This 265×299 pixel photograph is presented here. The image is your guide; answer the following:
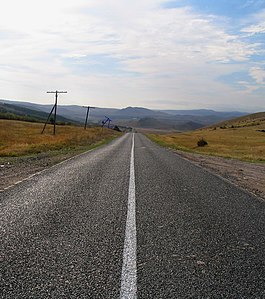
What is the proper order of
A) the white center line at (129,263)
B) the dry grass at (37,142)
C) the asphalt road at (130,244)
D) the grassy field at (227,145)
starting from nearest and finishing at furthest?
the white center line at (129,263) → the asphalt road at (130,244) → the dry grass at (37,142) → the grassy field at (227,145)

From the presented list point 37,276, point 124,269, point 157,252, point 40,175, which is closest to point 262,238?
point 157,252

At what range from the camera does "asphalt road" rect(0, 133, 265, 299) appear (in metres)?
3.62

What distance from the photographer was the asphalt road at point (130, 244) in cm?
362

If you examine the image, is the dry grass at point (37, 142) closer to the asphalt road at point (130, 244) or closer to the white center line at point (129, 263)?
the asphalt road at point (130, 244)

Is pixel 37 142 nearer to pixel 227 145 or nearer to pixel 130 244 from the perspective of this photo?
pixel 227 145

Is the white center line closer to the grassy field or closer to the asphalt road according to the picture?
the asphalt road

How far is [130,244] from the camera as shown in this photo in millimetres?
4949

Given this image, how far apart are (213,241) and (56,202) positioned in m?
3.71

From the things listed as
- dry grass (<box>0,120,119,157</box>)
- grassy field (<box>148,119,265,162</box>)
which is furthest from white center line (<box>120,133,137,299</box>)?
grassy field (<box>148,119,265,162</box>)

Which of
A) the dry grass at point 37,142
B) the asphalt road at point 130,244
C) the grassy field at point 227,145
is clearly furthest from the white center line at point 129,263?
the grassy field at point 227,145

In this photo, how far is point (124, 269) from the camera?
4066 millimetres

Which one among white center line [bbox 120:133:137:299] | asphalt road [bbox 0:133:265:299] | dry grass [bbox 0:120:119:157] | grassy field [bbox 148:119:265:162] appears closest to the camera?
white center line [bbox 120:133:137:299]

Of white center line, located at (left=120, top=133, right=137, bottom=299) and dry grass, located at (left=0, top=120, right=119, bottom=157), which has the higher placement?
white center line, located at (left=120, top=133, right=137, bottom=299)

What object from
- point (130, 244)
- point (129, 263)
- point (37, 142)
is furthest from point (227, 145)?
point (129, 263)
